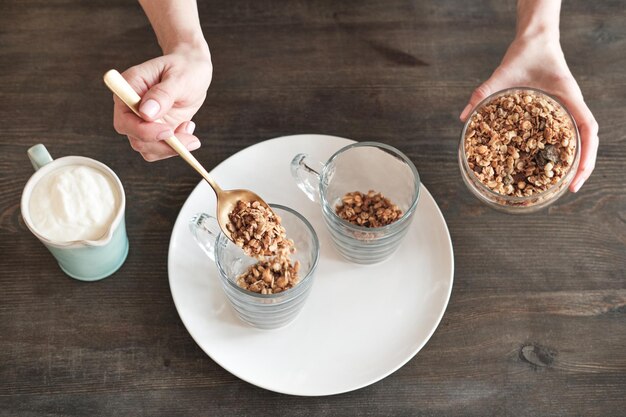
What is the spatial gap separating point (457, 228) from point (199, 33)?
60 cm

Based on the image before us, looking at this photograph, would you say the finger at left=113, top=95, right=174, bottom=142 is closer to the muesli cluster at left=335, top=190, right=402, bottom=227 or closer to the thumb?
the thumb

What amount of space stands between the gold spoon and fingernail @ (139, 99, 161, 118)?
0.01 m

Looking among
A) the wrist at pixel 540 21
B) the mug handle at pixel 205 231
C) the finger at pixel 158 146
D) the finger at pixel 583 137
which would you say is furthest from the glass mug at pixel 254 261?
the wrist at pixel 540 21

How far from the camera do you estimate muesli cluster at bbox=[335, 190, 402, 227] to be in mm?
1191

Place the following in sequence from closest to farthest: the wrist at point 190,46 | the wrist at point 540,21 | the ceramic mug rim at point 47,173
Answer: the ceramic mug rim at point 47,173
the wrist at point 190,46
the wrist at point 540,21

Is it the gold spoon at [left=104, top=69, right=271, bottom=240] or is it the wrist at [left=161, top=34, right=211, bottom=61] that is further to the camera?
the wrist at [left=161, top=34, right=211, bottom=61]

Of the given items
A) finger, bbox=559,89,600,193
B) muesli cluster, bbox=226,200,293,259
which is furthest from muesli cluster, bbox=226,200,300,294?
finger, bbox=559,89,600,193

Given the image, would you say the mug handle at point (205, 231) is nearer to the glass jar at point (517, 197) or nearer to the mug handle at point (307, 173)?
the mug handle at point (307, 173)

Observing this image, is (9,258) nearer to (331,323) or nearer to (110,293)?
(110,293)

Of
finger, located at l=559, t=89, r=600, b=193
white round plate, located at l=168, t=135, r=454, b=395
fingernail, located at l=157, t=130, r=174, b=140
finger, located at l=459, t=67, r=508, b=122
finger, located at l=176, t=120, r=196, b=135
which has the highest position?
fingernail, located at l=157, t=130, r=174, b=140

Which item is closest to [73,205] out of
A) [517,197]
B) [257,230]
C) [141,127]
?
[141,127]

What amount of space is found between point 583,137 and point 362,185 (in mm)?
405

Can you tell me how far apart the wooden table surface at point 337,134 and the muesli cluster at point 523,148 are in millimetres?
185

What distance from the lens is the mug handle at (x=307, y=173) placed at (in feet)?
3.91
